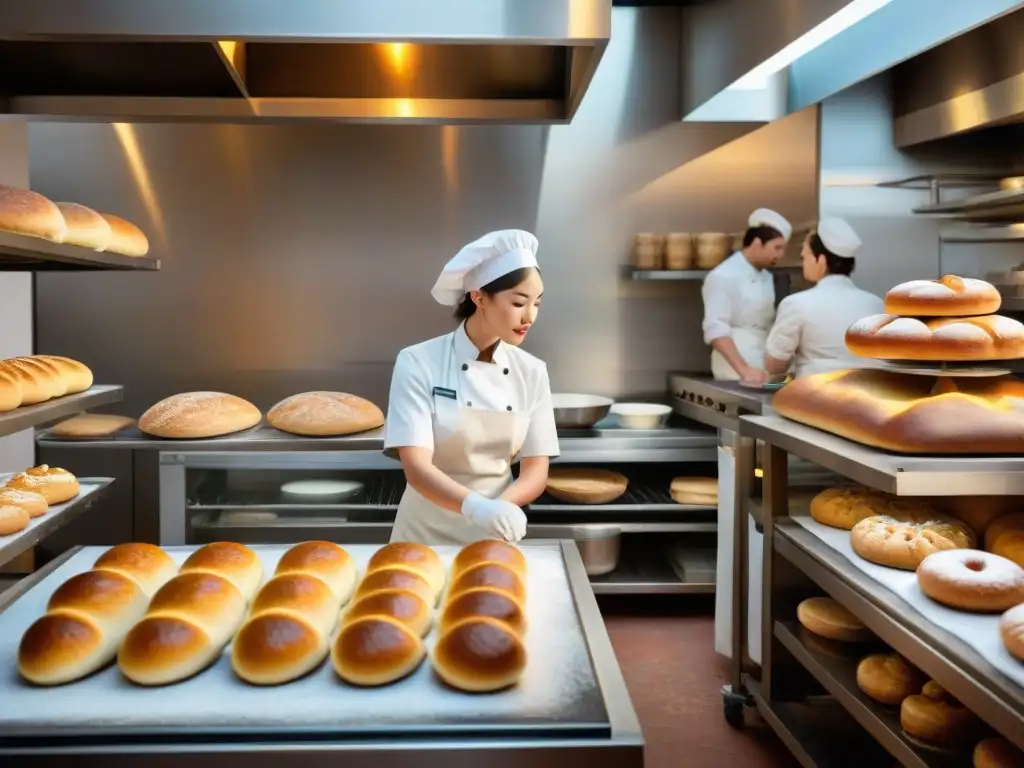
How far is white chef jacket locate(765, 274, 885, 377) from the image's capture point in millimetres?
3941

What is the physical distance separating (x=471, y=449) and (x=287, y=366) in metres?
2.23

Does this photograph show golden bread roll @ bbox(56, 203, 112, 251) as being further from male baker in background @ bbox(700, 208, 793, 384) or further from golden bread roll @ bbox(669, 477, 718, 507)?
male baker in background @ bbox(700, 208, 793, 384)

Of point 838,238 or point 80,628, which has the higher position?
point 838,238

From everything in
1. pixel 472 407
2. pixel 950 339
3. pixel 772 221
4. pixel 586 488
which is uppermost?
pixel 772 221

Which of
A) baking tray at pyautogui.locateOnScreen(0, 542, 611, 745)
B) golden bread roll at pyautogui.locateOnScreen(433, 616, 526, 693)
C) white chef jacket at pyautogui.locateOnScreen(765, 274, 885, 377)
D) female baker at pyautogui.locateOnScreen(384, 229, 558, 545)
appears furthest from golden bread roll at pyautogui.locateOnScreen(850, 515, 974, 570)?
white chef jacket at pyautogui.locateOnScreen(765, 274, 885, 377)

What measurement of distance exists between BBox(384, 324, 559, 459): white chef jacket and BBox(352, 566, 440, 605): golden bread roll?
82cm

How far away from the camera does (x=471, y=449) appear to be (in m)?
2.51

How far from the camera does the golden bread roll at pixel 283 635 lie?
1.27 m

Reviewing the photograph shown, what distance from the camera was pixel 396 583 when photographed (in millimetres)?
1494

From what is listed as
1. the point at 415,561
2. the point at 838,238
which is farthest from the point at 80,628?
the point at 838,238

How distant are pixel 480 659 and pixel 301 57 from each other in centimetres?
239

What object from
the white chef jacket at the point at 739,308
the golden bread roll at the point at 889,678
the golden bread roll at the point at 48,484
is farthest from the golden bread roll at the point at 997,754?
the white chef jacket at the point at 739,308

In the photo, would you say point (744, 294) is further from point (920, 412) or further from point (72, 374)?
point (72, 374)

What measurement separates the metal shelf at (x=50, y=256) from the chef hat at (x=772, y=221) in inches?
106
